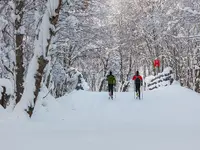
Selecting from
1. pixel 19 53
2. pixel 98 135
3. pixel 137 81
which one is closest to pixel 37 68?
pixel 19 53

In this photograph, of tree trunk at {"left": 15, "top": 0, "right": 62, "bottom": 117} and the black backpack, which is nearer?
tree trunk at {"left": 15, "top": 0, "right": 62, "bottom": 117}

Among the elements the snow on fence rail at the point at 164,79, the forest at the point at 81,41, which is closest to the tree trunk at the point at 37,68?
the forest at the point at 81,41

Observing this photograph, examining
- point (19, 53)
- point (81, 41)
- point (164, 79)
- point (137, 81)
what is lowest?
point (137, 81)

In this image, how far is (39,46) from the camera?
10.9m

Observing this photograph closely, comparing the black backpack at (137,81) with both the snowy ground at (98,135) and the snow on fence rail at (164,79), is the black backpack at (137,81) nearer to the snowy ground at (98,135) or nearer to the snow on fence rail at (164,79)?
the snowy ground at (98,135)

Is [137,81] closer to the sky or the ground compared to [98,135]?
closer to the sky

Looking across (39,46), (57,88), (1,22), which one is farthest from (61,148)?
(57,88)

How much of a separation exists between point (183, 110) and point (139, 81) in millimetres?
5113

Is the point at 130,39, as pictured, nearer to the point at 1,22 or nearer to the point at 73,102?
the point at 73,102

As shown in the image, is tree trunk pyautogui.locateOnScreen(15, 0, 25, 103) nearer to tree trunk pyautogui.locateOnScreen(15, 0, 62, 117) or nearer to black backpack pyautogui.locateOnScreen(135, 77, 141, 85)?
tree trunk pyautogui.locateOnScreen(15, 0, 62, 117)

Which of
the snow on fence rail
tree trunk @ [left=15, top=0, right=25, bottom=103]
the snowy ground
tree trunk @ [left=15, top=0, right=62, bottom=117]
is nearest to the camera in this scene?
the snowy ground

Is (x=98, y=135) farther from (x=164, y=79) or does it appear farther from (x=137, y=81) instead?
(x=164, y=79)

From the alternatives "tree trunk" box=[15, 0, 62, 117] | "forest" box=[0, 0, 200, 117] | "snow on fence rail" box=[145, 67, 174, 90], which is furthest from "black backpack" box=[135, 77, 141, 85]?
"tree trunk" box=[15, 0, 62, 117]

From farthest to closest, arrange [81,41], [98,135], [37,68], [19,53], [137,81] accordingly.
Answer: [81,41]
[137,81]
[19,53]
[37,68]
[98,135]
